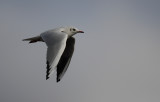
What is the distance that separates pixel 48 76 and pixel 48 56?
46 centimetres

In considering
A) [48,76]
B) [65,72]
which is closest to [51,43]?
[48,76]

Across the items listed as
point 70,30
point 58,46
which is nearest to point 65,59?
point 70,30

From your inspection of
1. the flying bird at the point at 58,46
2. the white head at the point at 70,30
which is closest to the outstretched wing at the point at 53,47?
the flying bird at the point at 58,46

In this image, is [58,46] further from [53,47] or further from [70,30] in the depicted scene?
[70,30]

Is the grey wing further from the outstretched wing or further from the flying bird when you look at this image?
the outstretched wing

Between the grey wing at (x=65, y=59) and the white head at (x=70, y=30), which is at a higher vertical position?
the white head at (x=70, y=30)

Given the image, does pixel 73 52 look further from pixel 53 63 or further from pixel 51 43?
pixel 53 63

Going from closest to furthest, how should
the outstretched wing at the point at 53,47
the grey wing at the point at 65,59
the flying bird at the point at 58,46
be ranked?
the outstretched wing at the point at 53,47
the flying bird at the point at 58,46
the grey wing at the point at 65,59

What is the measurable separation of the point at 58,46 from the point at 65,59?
2.56m

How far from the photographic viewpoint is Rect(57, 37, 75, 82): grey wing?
11.9 meters

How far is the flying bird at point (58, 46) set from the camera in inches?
365

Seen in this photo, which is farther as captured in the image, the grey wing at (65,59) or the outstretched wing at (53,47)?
the grey wing at (65,59)

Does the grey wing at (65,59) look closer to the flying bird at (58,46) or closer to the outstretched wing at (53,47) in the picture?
the flying bird at (58,46)

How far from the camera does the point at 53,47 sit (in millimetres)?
9750
